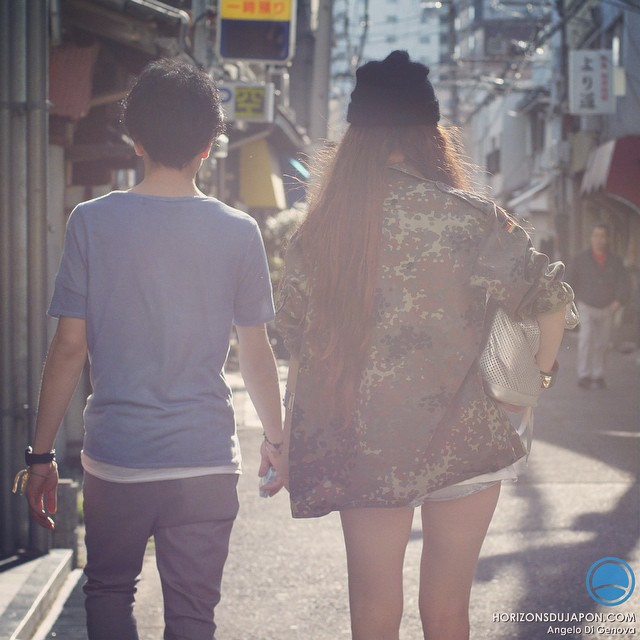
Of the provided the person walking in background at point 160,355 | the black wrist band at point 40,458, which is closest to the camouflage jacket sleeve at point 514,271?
the person walking in background at point 160,355

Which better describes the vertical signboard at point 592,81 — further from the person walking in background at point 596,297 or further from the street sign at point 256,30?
the street sign at point 256,30

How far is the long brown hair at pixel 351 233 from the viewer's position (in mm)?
2643

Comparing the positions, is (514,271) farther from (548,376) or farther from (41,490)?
(41,490)

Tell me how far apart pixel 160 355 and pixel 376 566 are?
0.74m

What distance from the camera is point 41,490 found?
2.79 metres

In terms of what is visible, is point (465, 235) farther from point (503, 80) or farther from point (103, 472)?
point (503, 80)

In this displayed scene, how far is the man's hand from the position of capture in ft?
9.11

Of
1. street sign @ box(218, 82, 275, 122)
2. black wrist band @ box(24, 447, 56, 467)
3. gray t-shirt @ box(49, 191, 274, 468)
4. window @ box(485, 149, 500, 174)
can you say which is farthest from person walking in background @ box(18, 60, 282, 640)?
window @ box(485, 149, 500, 174)

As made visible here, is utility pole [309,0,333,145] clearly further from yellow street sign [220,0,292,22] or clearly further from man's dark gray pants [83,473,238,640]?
man's dark gray pants [83,473,238,640]

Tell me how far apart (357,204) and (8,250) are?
7.93 feet

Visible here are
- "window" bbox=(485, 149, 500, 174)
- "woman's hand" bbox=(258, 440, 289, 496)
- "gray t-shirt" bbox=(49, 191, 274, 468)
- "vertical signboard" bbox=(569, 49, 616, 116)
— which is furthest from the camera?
"window" bbox=(485, 149, 500, 174)

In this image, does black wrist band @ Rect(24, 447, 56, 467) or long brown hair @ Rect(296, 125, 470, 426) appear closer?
long brown hair @ Rect(296, 125, 470, 426)

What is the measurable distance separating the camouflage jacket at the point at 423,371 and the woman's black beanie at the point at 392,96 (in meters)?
0.19

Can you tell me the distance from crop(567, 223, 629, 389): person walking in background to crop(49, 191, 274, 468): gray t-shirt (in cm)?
1004
